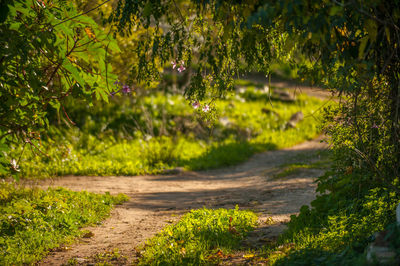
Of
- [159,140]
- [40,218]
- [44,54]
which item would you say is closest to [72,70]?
[44,54]

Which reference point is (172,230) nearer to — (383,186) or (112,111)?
(383,186)

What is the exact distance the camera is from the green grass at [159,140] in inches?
389

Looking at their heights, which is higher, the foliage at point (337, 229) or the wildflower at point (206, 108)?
the wildflower at point (206, 108)

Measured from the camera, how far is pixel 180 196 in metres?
7.92

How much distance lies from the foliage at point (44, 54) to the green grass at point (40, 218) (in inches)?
29.3

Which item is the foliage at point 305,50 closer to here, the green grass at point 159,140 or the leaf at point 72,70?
the leaf at point 72,70

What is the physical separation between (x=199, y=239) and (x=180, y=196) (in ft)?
11.0

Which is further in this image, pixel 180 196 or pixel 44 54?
pixel 180 196

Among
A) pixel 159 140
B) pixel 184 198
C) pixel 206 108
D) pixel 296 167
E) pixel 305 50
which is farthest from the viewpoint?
pixel 159 140

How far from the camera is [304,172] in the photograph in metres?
9.47

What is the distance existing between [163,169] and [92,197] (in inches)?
146

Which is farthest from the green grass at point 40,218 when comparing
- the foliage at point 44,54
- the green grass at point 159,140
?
the green grass at point 159,140

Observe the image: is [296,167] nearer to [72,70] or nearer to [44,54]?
[72,70]

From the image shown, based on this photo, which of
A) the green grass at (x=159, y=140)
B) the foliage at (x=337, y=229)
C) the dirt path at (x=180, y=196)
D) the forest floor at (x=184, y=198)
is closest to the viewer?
the foliage at (x=337, y=229)
